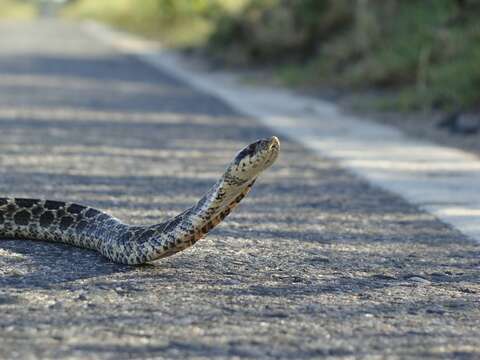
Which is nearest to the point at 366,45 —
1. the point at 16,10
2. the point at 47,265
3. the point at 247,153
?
the point at 47,265

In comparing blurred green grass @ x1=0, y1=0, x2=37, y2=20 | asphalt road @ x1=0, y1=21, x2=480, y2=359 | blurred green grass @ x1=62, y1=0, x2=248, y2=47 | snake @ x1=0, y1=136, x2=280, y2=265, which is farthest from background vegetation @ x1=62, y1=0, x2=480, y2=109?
blurred green grass @ x1=0, y1=0, x2=37, y2=20

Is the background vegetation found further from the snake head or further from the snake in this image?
the snake head

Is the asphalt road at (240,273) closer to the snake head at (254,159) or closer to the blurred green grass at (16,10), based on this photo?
the snake head at (254,159)

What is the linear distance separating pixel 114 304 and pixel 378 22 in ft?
47.4

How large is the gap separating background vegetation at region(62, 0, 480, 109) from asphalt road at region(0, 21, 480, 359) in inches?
159

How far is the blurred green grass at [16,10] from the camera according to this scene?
7331 centimetres

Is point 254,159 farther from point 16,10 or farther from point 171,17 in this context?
point 16,10

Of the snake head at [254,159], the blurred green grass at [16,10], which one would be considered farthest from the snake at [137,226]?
the blurred green grass at [16,10]

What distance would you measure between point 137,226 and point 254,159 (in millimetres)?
1031

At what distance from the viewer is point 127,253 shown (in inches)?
206

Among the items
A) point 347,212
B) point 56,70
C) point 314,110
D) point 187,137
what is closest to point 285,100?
point 314,110

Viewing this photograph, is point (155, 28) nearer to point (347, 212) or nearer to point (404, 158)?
point (404, 158)

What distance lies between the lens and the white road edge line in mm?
7734

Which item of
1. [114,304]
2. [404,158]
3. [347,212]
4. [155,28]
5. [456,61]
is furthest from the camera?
[155,28]
